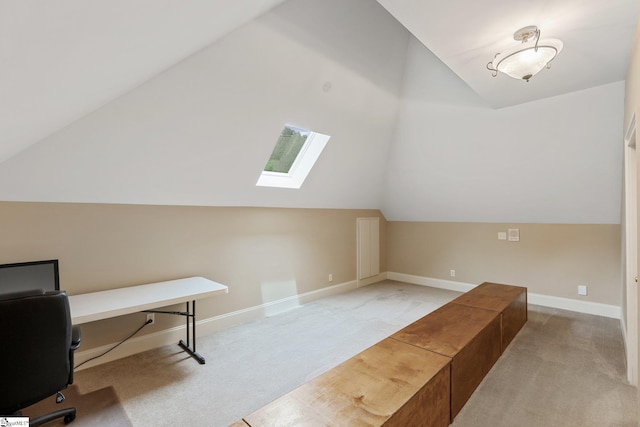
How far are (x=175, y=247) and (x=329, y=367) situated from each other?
201cm

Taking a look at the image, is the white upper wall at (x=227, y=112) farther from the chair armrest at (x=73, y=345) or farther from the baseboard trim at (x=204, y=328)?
the baseboard trim at (x=204, y=328)

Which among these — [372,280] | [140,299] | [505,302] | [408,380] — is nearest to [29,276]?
[140,299]

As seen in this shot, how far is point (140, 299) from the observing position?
2.51m

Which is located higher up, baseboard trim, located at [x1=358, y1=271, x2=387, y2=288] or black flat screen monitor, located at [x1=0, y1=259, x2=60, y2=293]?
black flat screen monitor, located at [x1=0, y1=259, x2=60, y2=293]

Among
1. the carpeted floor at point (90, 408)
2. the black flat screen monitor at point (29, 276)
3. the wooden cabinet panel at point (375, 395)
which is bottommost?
the carpeted floor at point (90, 408)

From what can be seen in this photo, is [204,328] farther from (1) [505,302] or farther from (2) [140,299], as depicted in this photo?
(1) [505,302]

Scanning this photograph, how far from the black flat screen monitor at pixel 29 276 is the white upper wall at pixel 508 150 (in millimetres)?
3952

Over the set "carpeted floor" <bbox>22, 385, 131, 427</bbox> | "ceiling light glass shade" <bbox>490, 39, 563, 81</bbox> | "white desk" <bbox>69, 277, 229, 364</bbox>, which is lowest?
"carpeted floor" <bbox>22, 385, 131, 427</bbox>

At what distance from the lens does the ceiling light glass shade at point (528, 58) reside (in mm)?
1912

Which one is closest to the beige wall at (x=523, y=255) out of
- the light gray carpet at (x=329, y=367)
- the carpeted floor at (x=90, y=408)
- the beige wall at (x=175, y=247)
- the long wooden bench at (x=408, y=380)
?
the light gray carpet at (x=329, y=367)

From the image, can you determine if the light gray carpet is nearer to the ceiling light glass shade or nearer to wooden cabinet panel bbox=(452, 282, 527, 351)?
wooden cabinet panel bbox=(452, 282, 527, 351)

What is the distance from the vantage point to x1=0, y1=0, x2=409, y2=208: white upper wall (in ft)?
7.45

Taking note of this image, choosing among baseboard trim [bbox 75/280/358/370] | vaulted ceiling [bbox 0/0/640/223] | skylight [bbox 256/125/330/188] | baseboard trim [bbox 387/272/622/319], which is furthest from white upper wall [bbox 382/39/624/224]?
baseboard trim [bbox 75/280/358/370]

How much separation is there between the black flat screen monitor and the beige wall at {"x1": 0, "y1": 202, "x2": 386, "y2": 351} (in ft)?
0.44
